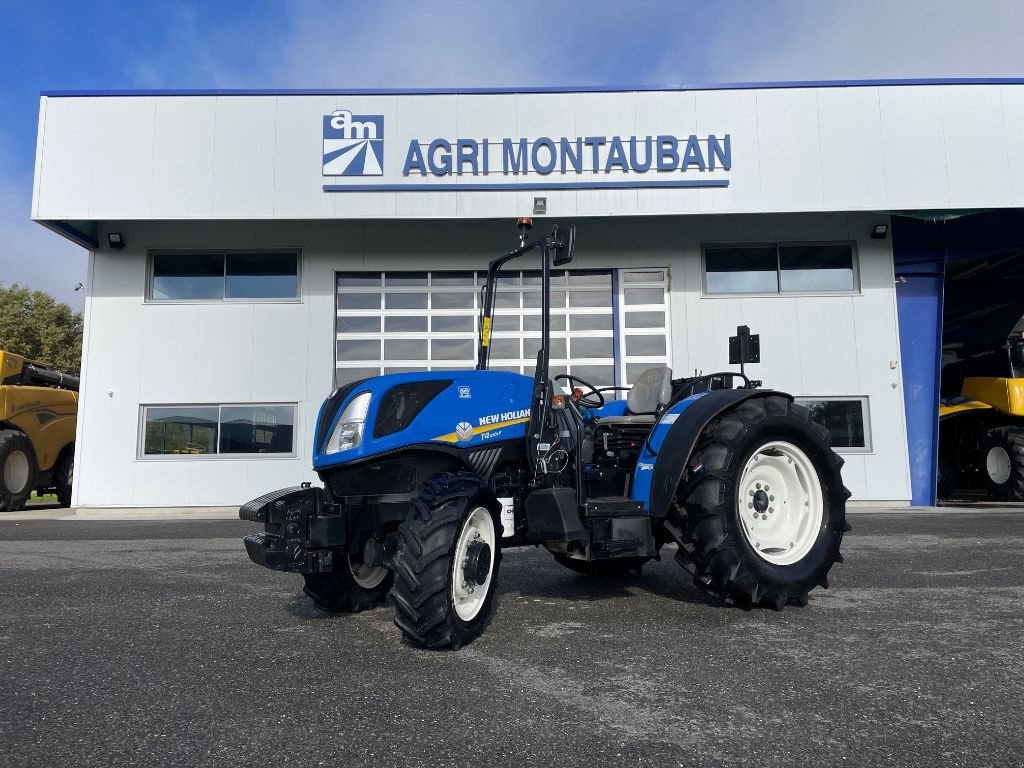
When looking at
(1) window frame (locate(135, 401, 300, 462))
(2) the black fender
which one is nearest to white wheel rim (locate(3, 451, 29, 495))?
(1) window frame (locate(135, 401, 300, 462))

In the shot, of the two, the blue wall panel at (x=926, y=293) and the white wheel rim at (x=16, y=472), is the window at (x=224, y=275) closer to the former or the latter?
the white wheel rim at (x=16, y=472)

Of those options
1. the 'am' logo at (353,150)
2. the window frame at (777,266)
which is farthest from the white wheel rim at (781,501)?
the 'am' logo at (353,150)

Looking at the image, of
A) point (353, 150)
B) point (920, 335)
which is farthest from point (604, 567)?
point (920, 335)

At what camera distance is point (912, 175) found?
38.3 ft

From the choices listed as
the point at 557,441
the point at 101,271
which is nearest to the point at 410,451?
the point at 557,441

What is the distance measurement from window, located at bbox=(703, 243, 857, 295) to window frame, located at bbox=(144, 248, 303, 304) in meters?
7.14

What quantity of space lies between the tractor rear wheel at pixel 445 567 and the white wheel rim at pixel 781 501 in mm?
1833

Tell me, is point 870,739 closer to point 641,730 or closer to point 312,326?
point 641,730

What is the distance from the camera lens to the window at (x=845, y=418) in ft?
40.2

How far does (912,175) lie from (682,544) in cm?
1006

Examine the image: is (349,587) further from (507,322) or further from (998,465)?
(998,465)

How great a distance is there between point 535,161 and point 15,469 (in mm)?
10401

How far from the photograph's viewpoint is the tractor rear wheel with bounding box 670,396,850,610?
4.18m

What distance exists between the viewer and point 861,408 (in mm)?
12328
